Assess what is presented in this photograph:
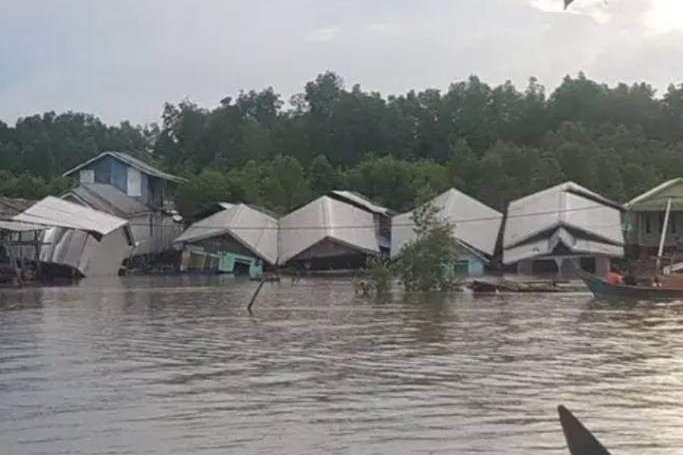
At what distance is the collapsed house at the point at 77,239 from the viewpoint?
34188 millimetres

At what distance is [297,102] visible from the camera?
82.9m

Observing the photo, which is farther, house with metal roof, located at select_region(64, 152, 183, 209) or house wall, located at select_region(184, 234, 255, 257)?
house with metal roof, located at select_region(64, 152, 183, 209)

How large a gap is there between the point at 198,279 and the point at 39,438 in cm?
3078

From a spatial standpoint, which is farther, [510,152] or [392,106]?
[392,106]

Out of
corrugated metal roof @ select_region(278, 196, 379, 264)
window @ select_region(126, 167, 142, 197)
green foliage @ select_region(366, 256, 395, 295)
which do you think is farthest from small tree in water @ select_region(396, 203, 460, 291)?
window @ select_region(126, 167, 142, 197)

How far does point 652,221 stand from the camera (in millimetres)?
45500

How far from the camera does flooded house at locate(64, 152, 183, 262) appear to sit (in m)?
48.9

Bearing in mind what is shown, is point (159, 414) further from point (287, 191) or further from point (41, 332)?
point (287, 191)

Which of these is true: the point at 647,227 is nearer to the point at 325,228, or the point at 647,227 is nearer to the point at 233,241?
the point at 325,228

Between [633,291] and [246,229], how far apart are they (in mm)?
21849

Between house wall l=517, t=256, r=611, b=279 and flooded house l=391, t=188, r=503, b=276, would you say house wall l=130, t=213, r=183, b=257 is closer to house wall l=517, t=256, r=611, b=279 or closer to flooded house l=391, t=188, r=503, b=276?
flooded house l=391, t=188, r=503, b=276

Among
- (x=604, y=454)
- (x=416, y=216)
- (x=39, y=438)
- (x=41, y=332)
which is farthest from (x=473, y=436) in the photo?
(x=416, y=216)

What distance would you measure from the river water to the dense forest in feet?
76.9

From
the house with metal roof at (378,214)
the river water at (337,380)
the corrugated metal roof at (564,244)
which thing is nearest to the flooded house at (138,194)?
the house with metal roof at (378,214)
